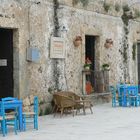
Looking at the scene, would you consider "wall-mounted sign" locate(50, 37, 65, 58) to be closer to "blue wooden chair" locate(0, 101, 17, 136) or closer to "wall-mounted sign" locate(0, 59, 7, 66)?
"wall-mounted sign" locate(0, 59, 7, 66)

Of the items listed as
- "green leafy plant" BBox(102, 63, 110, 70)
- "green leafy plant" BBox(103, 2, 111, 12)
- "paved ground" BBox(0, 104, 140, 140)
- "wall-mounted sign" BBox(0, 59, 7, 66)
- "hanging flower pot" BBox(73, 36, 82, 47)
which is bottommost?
"paved ground" BBox(0, 104, 140, 140)

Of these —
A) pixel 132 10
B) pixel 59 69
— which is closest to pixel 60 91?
pixel 59 69

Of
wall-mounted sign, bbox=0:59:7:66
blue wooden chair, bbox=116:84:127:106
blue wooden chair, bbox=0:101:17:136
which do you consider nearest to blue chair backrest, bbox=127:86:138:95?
blue wooden chair, bbox=116:84:127:106

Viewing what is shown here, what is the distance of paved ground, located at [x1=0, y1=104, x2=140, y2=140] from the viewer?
940cm

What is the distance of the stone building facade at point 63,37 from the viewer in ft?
41.4

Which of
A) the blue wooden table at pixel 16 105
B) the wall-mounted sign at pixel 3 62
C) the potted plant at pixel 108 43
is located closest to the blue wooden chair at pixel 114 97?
the potted plant at pixel 108 43

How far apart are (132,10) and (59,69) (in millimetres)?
5961

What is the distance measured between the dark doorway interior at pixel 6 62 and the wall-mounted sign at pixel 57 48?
60.2 inches

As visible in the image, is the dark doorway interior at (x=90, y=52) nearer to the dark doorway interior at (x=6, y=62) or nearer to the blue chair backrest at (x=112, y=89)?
the blue chair backrest at (x=112, y=89)

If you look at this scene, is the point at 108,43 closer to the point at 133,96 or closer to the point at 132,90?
the point at 132,90

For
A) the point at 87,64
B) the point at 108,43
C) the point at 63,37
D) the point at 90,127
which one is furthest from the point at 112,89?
the point at 90,127

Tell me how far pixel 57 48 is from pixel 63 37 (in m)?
0.49

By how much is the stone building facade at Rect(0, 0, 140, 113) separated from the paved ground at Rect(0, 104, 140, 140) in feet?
4.14

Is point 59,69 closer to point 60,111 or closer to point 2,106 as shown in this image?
point 60,111
